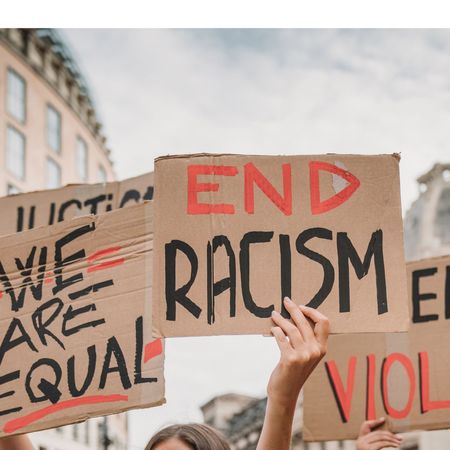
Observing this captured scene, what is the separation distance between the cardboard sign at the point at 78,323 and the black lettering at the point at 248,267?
421mm

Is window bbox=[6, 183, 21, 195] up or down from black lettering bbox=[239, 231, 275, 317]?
up

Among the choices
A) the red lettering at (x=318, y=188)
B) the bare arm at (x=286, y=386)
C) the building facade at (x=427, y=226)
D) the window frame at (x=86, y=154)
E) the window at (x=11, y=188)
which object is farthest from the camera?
the window frame at (x=86, y=154)

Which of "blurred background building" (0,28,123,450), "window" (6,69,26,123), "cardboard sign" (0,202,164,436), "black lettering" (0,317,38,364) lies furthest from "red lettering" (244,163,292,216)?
"window" (6,69,26,123)

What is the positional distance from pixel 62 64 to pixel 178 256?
1510 inches

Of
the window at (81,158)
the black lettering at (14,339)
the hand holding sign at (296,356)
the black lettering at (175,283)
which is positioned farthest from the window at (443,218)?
the hand holding sign at (296,356)

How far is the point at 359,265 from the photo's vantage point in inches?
109

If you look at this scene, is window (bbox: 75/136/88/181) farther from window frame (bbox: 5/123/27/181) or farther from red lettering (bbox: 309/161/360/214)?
red lettering (bbox: 309/161/360/214)

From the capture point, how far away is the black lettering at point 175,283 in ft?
8.95

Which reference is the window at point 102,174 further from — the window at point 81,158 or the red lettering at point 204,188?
the red lettering at point 204,188

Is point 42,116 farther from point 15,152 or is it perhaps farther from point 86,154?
A: point 86,154

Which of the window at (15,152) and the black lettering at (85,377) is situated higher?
the window at (15,152)

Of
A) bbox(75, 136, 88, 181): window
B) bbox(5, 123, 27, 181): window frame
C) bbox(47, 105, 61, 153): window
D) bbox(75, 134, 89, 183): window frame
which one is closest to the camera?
bbox(5, 123, 27, 181): window frame

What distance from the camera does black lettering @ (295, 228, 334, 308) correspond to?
8.94 ft

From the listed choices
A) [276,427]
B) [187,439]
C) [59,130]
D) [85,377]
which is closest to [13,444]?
[85,377]
